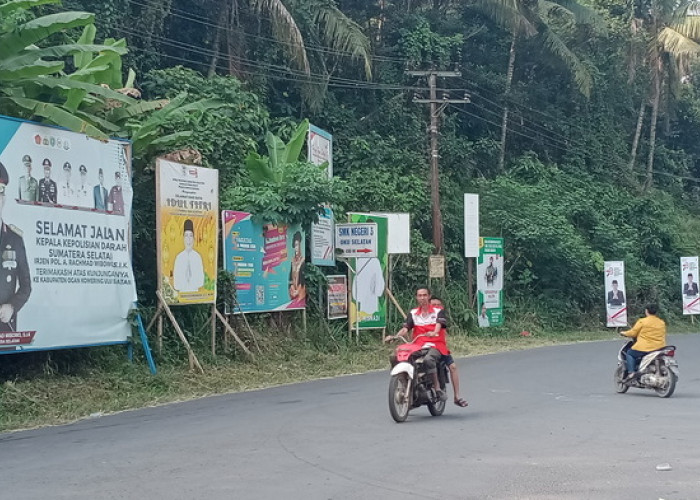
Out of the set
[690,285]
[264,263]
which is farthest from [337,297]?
[690,285]

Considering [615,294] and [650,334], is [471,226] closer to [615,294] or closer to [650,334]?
[615,294]

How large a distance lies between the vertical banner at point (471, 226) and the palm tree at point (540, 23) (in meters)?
10.1

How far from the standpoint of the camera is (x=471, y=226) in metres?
28.2

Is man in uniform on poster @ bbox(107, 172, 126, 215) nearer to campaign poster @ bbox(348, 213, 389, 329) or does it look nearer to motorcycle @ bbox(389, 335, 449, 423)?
motorcycle @ bbox(389, 335, 449, 423)

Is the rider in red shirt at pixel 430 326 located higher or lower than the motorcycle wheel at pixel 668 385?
higher

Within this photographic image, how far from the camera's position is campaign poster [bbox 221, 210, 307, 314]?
1850 cm

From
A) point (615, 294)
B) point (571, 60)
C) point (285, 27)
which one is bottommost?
point (615, 294)

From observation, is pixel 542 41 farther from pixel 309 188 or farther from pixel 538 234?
pixel 309 188

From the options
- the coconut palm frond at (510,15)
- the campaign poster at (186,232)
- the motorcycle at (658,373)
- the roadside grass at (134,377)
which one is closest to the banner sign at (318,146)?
the roadside grass at (134,377)

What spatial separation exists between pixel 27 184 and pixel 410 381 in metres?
6.22

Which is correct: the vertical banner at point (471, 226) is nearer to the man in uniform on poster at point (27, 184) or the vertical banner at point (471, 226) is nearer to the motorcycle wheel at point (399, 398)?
the man in uniform on poster at point (27, 184)

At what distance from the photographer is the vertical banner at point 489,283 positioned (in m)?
28.7

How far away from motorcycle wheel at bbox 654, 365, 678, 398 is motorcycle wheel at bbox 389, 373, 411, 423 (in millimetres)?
5210

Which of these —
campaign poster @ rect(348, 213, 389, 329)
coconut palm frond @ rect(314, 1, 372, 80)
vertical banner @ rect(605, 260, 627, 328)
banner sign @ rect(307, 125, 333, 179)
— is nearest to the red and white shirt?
banner sign @ rect(307, 125, 333, 179)
